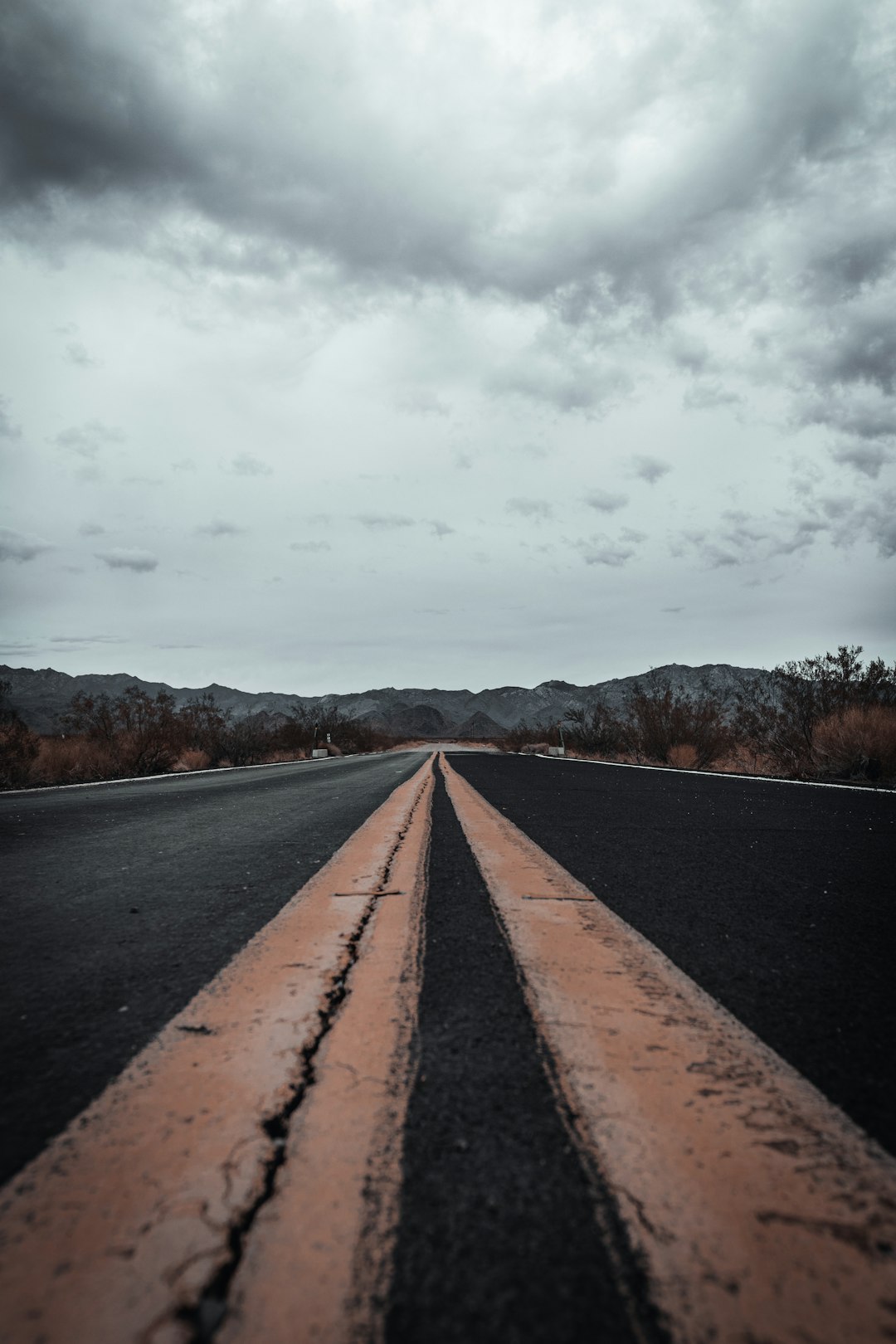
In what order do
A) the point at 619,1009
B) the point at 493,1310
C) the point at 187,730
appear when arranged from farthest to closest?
the point at 187,730, the point at 619,1009, the point at 493,1310

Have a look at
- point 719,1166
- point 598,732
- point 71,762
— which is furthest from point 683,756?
point 719,1166

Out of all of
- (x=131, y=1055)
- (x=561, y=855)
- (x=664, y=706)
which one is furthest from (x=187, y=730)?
(x=131, y=1055)

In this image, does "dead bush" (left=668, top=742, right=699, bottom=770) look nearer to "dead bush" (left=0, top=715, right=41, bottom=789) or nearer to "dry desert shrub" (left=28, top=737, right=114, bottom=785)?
"dry desert shrub" (left=28, top=737, right=114, bottom=785)

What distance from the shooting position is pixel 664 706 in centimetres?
1554

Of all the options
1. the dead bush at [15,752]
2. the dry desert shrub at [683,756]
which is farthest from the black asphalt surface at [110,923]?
the dry desert shrub at [683,756]

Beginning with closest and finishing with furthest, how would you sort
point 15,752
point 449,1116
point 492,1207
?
point 492,1207 → point 449,1116 → point 15,752

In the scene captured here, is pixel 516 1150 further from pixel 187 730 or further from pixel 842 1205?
pixel 187 730

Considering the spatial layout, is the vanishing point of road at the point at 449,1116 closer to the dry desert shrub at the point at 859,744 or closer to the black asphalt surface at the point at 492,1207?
the black asphalt surface at the point at 492,1207

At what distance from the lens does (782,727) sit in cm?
1151

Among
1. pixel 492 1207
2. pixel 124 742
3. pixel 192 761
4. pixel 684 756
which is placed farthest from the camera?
pixel 192 761

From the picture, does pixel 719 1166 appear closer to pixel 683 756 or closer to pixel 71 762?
pixel 71 762

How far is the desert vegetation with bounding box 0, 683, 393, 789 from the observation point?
33.0 ft

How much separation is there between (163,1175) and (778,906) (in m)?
1.99

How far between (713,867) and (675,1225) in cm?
215
